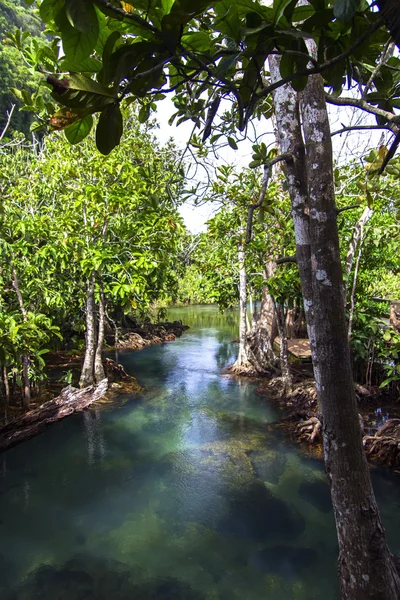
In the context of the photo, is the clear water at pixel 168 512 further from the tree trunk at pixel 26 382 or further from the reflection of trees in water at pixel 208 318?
the reflection of trees in water at pixel 208 318

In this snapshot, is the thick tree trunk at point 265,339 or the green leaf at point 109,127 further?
the thick tree trunk at point 265,339

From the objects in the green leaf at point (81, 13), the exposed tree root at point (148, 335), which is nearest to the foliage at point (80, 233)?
the green leaf at point (81, 13)

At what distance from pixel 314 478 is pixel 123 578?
2777mm

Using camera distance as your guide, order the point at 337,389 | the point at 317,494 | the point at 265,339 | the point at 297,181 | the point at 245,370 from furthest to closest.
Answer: the point at 265,339
the point at 245,370
the point at 317,494
the point at 297,181
the point at 337,389

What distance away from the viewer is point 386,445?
16.5ft

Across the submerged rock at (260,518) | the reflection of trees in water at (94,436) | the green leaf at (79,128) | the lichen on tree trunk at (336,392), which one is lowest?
the submerged rock at (260,518)

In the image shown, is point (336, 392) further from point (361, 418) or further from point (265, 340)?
point (265, 340)

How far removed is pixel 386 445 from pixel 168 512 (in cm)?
318

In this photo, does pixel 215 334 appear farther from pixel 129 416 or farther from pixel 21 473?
pixel 21 473

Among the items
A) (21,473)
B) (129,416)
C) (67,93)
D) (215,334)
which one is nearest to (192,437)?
(129,416)

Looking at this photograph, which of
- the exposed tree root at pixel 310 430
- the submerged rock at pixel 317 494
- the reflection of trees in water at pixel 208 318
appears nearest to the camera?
the submerged rock at pixel 317 494

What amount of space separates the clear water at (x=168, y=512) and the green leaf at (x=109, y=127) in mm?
3734

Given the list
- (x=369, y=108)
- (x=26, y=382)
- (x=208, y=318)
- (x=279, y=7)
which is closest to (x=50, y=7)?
(x=279, y=7)

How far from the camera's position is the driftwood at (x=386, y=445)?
497 cm
